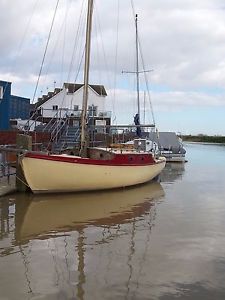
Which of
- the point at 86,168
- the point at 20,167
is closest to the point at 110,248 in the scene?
the point at 86,168

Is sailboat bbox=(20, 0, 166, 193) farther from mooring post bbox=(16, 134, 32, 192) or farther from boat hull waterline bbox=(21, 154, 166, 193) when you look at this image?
mooring post bbox=(16, 134, 32, 192)

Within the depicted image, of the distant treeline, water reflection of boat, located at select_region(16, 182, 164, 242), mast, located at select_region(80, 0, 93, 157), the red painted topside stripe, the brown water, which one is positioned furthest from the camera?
the distant treeline

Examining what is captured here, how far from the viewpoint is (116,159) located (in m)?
18.1

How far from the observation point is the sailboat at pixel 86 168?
15.9m

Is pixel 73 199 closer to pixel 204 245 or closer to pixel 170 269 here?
A: pixel 204 245

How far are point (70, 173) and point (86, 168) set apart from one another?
26.2 inches

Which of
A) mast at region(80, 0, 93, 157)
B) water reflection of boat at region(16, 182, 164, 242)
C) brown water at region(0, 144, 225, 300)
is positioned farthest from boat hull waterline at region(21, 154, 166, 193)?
mast at region(80, 0, 93, 157)

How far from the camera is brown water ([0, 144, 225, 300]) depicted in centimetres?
706

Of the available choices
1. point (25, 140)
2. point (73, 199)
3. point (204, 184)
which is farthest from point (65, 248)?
point (204, 184)

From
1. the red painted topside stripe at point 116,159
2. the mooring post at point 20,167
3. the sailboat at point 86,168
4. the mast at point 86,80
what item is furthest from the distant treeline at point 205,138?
the mooring post at point 20,167

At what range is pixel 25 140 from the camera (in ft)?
53.9

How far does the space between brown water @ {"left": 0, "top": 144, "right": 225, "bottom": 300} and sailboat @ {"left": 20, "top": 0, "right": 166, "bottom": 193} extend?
1.74 feet

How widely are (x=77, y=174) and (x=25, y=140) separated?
224 cm

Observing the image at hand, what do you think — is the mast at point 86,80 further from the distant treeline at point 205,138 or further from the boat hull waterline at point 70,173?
the distant treeline at point 205,138
